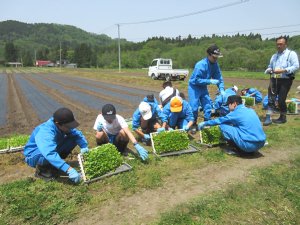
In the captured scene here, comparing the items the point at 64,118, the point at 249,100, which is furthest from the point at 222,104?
the point at 64,118

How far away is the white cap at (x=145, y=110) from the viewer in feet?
A: 17.4

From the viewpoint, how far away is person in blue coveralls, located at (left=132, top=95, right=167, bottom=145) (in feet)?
17.6

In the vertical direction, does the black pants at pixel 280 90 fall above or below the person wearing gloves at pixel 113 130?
above

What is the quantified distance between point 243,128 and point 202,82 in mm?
1676

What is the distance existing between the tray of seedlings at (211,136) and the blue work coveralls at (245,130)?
0.52 metres

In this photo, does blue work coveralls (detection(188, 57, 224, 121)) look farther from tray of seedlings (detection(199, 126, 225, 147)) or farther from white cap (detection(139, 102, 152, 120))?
white cap (detection(139, 102, 152, 120))

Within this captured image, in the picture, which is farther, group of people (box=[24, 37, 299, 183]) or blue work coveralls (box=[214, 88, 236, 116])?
blue work coveralls (box=[214, 88, 236, 116])

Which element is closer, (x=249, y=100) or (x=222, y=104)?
(x=222, y=104)

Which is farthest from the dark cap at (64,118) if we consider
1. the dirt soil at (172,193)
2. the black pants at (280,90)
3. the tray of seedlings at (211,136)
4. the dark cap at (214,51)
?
the black pants at (280,90)

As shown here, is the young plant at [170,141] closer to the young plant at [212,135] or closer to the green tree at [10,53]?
the young plant at [212,135]

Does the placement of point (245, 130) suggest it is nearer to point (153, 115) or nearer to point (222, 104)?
point (153, 115)

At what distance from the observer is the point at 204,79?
6.05m

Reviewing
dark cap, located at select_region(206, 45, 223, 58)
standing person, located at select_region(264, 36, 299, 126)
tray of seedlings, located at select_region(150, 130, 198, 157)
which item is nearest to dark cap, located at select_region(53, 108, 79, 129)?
tray of seedlings, located at select_region(150, 130, 198, 157)

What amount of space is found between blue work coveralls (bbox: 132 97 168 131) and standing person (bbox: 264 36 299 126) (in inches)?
116
